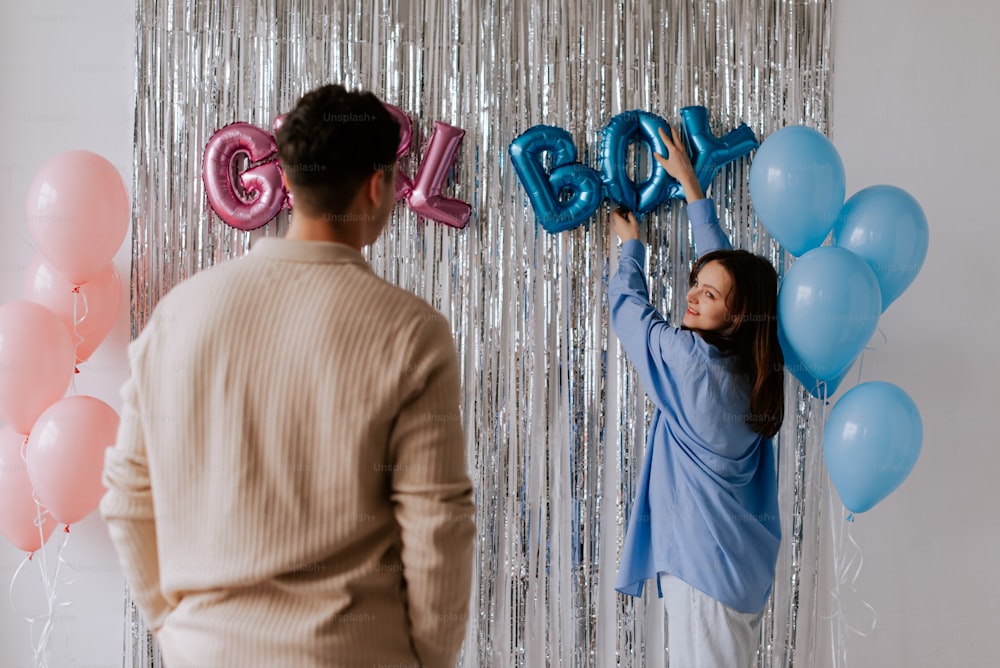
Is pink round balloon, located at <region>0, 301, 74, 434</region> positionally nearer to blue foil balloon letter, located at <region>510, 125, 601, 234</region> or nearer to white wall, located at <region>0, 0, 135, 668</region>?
white wall, located at <region>0, 0, 135, 668</region>

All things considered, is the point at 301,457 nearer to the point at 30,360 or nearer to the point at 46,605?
the point at 30,360

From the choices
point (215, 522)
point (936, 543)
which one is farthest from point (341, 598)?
point (936, 543)

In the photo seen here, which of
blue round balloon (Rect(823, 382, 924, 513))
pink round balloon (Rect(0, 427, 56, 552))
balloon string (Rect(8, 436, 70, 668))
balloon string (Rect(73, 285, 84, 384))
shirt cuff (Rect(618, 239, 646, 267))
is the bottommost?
balloon string (Rect(8, 436, 70, 668))

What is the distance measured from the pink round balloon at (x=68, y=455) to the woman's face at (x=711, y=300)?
53.1 inches

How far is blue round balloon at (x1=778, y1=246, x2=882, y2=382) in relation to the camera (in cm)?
187

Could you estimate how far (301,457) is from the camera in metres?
1.01

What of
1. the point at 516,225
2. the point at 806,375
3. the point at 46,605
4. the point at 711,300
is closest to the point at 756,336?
the point at 711,300

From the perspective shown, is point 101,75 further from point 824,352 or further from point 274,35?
point 824,352

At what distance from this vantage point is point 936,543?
2.48 meters

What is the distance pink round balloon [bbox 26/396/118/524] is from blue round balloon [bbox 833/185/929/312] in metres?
1.77

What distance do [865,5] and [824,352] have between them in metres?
1.16

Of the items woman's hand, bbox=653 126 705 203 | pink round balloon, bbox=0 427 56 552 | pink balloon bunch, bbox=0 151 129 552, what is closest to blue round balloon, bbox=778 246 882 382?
woman's hand, bbox=653 126 705 203

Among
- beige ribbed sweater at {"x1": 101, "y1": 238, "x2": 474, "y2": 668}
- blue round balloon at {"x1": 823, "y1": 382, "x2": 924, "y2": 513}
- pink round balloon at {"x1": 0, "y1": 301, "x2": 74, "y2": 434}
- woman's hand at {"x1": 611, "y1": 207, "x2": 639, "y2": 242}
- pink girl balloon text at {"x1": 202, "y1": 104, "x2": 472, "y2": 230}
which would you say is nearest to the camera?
beige ribbed sweater at {"x1": 101, "y1": 238, "x2": 474, "y2": 668}

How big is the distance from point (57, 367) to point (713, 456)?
147cm
